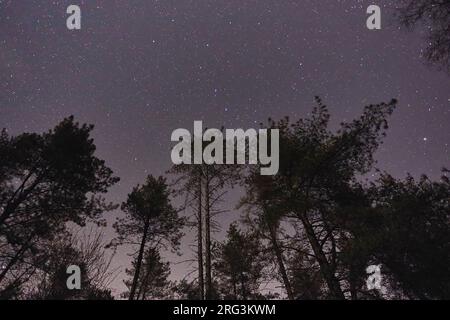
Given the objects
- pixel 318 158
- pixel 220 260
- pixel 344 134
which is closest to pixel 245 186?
pixel 318 158

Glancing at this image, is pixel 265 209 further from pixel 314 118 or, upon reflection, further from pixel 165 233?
pixel 165 233

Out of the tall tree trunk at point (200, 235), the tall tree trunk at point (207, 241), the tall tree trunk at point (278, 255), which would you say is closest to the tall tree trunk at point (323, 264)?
the tall tree trunk at point (278, 255)

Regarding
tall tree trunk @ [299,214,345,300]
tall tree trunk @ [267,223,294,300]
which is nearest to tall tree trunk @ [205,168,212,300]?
tall tree trunk @ [267,223,294,300]

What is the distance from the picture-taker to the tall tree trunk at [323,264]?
8.62 m

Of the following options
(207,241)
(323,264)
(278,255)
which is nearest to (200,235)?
(207,241)

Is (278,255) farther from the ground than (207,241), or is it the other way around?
(207,241)

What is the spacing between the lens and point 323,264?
920 cm

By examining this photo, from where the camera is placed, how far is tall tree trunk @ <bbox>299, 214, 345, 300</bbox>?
8617 mm

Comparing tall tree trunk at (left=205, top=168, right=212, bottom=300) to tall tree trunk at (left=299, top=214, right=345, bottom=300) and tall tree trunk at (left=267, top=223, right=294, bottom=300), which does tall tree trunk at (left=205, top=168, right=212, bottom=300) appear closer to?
tall tree trunk at (left=267, top=223, right=294, bottom=300)

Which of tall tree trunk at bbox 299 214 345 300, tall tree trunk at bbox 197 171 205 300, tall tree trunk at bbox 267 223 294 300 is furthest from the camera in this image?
tall tree trunk at bbox 197 171 205 300

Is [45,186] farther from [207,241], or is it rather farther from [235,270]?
[235,270]

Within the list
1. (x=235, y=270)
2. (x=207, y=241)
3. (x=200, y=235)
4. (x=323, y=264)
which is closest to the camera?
(x=323, y=264)

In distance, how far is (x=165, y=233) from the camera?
56.3 feet
